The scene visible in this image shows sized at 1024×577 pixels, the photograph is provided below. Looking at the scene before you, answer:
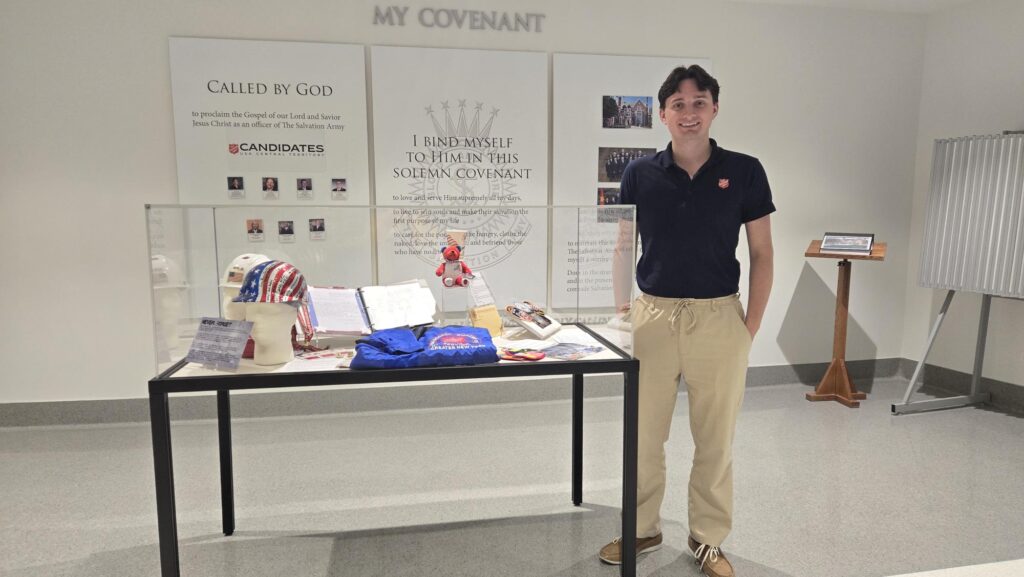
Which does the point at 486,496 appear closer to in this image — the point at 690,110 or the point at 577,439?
the point at 577,439

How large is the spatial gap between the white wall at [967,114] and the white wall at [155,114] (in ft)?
0.64

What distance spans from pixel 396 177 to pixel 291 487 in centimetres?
193

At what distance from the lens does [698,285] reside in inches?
85.7

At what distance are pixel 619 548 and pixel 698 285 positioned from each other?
1.05m

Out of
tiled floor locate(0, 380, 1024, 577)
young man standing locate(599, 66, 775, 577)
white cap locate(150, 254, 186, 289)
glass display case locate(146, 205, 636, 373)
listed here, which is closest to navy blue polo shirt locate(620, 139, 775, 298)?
young man standing locate(599, 66, 775, 577)

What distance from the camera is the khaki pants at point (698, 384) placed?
219 cm

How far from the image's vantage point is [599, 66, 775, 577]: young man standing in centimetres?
216

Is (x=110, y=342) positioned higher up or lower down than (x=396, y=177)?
lower down

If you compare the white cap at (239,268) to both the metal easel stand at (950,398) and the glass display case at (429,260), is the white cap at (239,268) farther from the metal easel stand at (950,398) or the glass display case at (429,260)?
the metal easel stand at (950,398)

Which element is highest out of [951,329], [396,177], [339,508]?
[396,177]

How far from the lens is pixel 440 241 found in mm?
2152

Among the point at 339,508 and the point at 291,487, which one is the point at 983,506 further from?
the point at 291,487

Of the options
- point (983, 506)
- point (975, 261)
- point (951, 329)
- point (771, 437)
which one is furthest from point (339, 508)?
point (951, 329)

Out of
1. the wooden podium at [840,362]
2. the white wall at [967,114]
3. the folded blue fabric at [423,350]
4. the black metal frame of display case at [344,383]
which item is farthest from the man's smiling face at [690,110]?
the white wall at [967,114]
